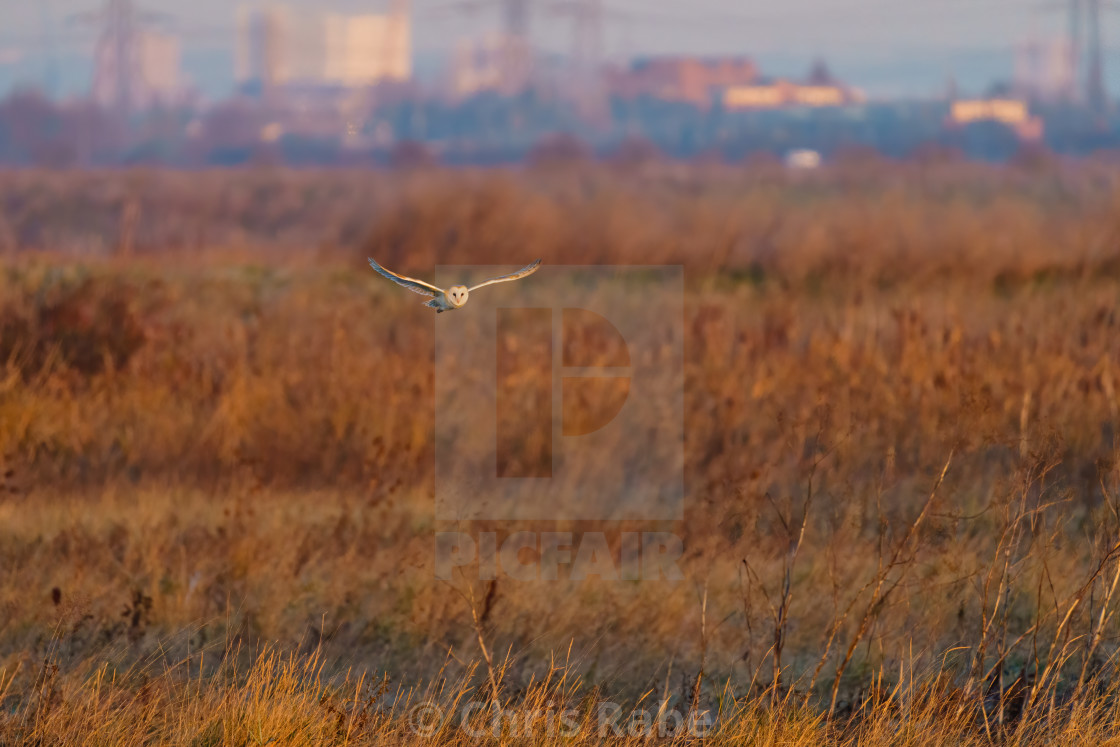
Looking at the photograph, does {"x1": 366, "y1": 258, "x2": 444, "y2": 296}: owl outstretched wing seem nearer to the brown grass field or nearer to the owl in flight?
the owl in flight

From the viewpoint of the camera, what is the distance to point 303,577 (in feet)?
22.0

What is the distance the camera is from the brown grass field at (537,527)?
475 centimetres

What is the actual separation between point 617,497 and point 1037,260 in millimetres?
13693

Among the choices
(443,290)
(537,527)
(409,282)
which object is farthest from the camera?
(537,527)

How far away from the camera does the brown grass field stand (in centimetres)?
475

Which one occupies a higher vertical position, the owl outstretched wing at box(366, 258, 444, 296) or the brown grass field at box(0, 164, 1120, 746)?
the owl outstretched wing at box(366, 258, 444, 296)

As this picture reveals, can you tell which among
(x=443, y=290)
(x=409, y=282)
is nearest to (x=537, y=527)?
(x=409, y=282)

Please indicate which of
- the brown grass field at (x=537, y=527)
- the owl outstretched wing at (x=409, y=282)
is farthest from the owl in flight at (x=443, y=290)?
the brown grass field at (x=537, y=527)

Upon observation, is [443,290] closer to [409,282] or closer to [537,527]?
[409,282]

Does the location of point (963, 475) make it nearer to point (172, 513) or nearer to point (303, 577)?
point (303, 577)

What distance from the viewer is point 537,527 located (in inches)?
310

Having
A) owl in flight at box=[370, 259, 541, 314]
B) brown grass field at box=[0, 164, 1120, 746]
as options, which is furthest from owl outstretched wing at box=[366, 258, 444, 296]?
brown grass field at box=[0, 164, 1120, 746]

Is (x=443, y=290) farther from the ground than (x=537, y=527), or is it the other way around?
(x=443, y=290)

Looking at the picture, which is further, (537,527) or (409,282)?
(537,527)
